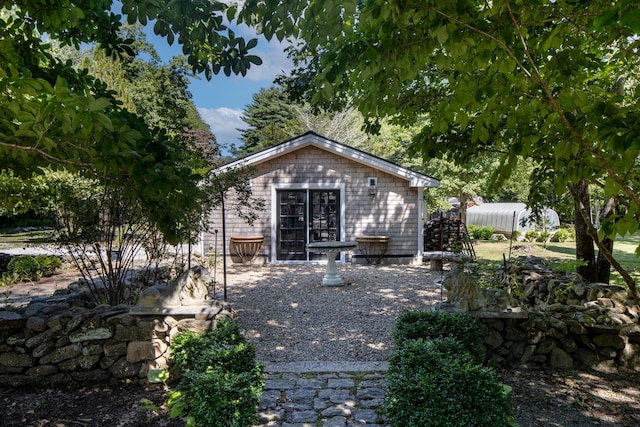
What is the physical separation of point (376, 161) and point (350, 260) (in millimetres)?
2983

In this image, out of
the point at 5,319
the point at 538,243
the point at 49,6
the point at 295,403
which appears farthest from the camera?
the point at 538,243

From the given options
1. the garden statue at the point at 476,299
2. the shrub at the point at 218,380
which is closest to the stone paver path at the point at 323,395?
the shrub at the point at 218,380

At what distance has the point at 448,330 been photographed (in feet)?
12.5

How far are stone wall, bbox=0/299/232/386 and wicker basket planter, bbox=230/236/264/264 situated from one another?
7.82 m

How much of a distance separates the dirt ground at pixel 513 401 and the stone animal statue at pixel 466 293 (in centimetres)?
68

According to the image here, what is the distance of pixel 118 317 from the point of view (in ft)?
13.2

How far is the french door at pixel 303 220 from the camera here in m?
12.3

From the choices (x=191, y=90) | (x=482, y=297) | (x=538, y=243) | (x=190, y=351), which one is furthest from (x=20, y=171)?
(x=191, y=90)

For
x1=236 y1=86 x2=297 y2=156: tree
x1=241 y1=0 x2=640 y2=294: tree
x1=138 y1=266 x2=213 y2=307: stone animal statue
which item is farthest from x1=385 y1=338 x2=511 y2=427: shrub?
x1=236 y1=86 x2=297 y2=156: tree

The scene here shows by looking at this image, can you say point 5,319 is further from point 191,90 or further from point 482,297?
point 191,90

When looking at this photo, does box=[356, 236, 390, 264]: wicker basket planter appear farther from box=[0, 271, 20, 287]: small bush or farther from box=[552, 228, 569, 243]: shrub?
box=[552, 228, 569, 243]: shrub

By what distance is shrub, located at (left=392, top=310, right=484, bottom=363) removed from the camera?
12.3 feet

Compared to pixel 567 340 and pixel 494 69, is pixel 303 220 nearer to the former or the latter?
pixel 567 340

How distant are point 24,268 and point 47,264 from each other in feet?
1.71
